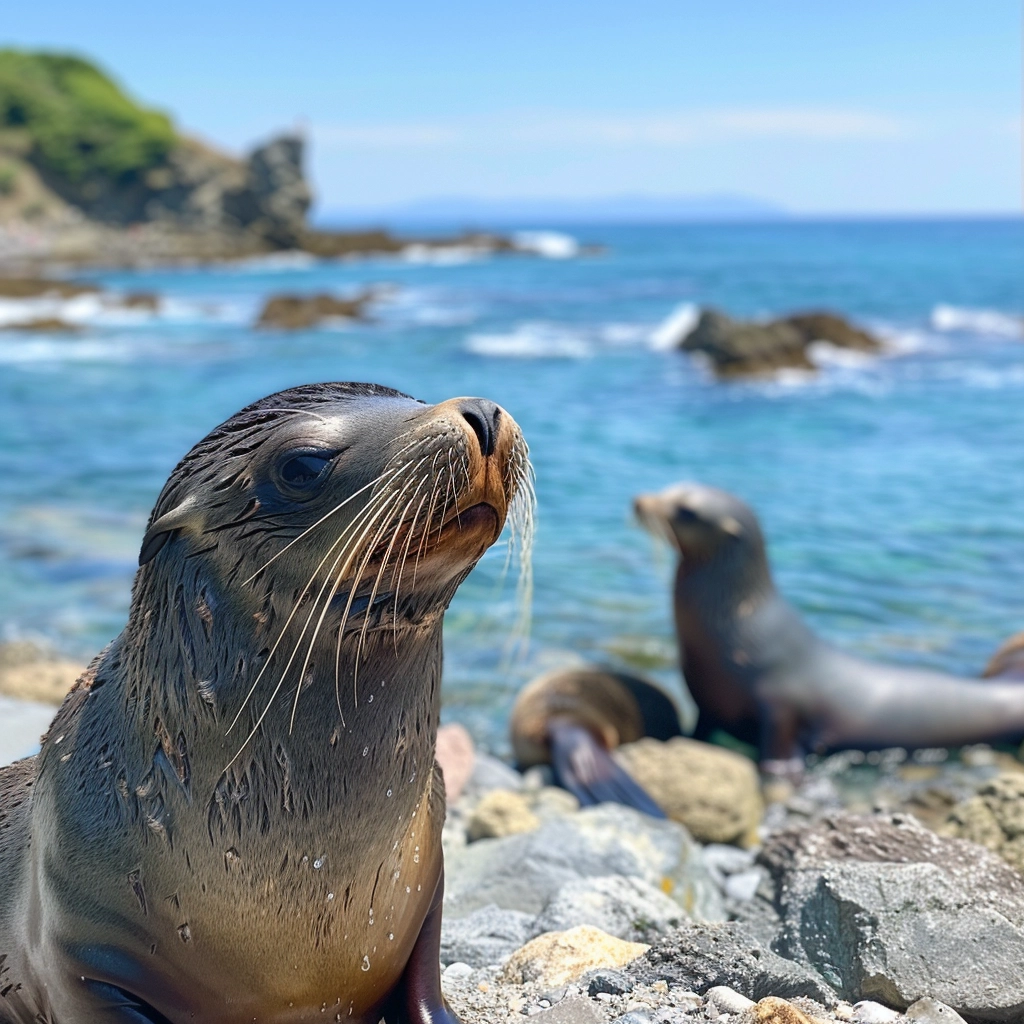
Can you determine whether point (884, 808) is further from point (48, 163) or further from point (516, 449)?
point (48, 163)

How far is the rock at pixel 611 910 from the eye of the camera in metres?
4.04

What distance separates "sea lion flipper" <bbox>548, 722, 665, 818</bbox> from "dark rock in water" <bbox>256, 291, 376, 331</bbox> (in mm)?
26952

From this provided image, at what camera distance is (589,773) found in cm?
655

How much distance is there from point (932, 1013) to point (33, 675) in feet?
16.8

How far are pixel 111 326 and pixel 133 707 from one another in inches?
1312

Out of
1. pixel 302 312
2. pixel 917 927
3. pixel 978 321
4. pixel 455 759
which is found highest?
pixel 302 312

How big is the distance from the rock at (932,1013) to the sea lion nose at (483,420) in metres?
1.88

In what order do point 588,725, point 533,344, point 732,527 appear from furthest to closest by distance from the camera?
point 533,344 → point 732,527 → point 588,725

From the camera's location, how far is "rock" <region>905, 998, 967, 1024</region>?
123 inches

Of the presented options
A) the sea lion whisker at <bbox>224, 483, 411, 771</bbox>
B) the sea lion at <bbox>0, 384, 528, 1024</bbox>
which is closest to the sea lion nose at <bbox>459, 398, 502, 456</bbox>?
the sea lion at <bbox>0, 384, 528, 1024</bbox>

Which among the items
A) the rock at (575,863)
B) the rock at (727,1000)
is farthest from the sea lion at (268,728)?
the rock at (575,863)

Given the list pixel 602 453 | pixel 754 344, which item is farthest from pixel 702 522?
pixel 754 344

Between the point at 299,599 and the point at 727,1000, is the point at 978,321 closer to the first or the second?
the point at 727,1000

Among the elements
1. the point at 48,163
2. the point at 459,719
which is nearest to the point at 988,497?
the point at 459,719
